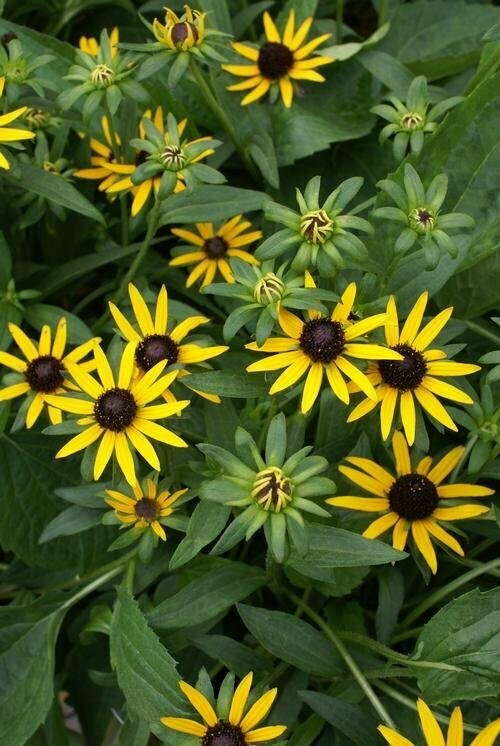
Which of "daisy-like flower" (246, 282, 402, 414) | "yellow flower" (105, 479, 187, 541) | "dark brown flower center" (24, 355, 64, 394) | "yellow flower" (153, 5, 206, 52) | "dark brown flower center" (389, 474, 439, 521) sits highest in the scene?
"yellow flower" (153, 5, 206, 52)

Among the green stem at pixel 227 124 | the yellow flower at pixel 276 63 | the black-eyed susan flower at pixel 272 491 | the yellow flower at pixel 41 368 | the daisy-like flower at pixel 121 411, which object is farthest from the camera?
the yellow flower at pixel 276 63

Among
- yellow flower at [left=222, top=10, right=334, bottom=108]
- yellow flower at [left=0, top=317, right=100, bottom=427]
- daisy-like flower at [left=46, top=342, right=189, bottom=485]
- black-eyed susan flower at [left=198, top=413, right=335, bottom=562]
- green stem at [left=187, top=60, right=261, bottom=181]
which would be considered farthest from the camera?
yellow flower at [left=222, top=10, right=334, bottom=108]

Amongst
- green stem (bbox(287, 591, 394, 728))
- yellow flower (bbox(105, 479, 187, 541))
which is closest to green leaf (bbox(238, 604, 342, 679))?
green stem (bbox(287, 591, 394, 728))

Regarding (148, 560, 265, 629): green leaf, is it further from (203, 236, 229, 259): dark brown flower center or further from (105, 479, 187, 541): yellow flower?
(203, 236, 229, 259): dark brown flower center

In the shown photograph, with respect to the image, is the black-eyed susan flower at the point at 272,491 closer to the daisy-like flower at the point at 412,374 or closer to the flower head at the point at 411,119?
the daisy-like flower at the point at 412,374

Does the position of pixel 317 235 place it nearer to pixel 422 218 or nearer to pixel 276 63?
pixel 422 218

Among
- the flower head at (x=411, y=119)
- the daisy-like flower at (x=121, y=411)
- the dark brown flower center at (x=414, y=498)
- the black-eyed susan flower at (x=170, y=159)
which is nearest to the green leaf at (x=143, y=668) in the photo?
the daisy-like flower at (x=121, y=411)

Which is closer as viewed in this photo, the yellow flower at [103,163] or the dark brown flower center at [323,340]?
the dark brown flower center at [323,340]

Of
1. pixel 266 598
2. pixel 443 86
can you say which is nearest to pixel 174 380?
pixel 266 598
